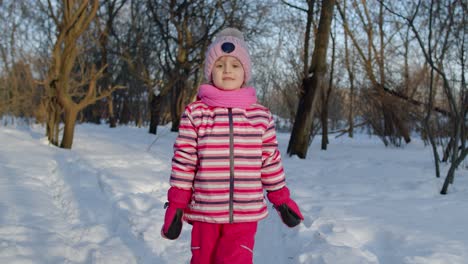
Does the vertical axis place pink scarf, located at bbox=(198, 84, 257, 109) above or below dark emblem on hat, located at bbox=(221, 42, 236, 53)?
below

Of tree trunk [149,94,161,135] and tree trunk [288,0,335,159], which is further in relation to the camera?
tree trunk [149,94,161,135]

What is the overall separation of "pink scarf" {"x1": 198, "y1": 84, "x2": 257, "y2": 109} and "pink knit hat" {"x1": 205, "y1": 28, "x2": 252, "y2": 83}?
124 millimetres

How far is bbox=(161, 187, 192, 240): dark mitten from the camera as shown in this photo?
172cm

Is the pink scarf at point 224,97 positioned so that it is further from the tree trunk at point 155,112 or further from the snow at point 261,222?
the tree trunk at point 155,112

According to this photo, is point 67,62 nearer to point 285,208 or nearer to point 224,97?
point 224,97

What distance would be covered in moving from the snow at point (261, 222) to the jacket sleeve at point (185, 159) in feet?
3.93

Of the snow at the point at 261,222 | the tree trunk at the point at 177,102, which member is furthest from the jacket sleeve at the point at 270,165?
the tree trunk at the point at 177,102

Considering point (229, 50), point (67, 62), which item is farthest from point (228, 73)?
point (67, 62)

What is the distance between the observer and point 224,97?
71.9 inches

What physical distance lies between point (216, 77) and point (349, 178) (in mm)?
4323

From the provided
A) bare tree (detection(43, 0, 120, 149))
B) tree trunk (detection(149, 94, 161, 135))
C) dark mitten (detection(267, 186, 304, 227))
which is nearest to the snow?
dark mitten (detection(267, 186, 304, 227))

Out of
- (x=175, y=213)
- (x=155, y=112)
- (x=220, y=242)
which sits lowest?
(x=220, y=242)

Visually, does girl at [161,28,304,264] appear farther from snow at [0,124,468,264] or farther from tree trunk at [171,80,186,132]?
tree trunk at [171,80,186,132]

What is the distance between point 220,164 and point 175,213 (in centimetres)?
30
